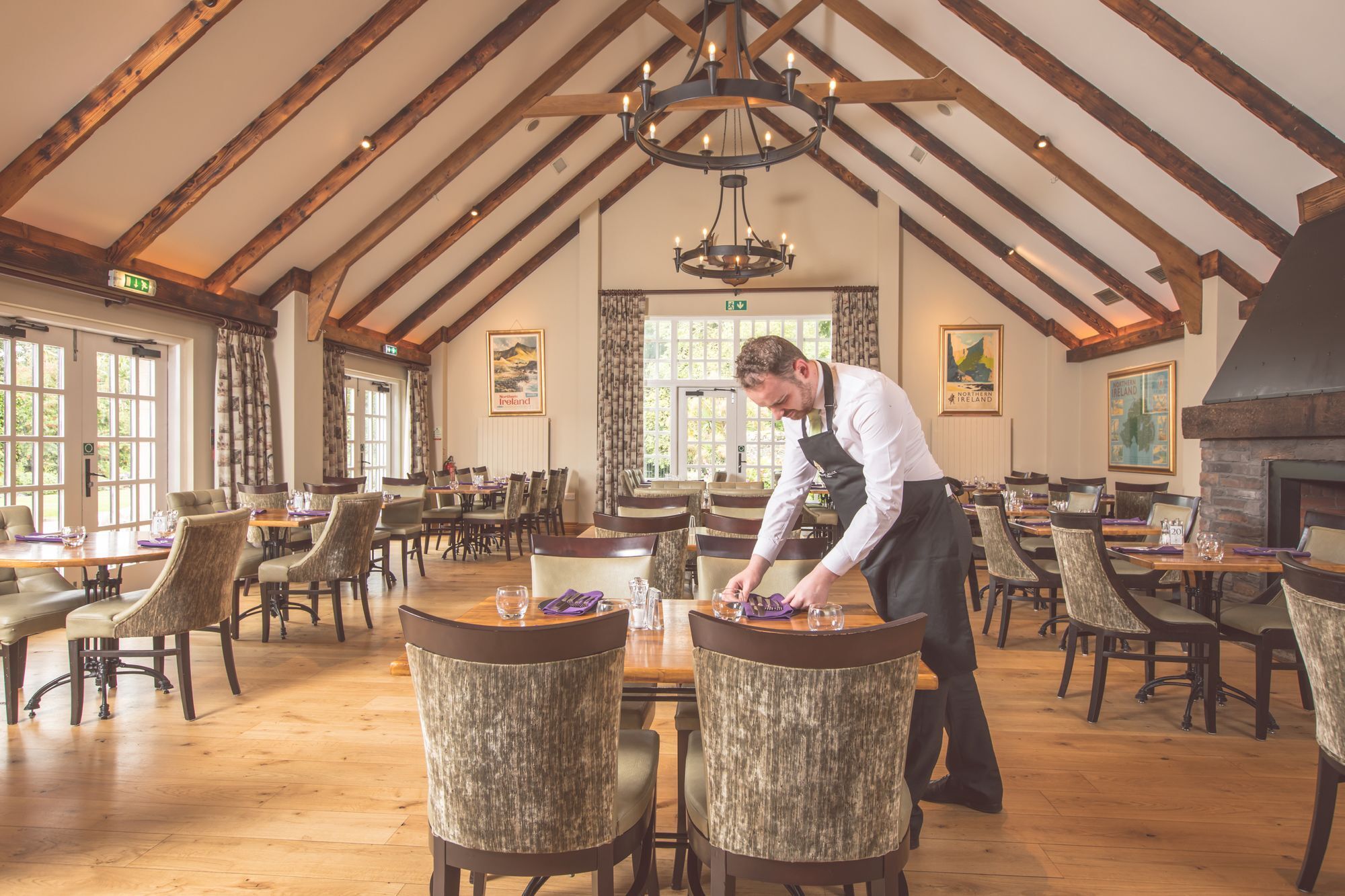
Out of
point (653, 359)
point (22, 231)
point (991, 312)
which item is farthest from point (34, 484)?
point (991, 312)

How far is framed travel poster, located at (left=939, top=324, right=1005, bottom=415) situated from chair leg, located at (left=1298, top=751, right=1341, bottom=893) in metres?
8.83

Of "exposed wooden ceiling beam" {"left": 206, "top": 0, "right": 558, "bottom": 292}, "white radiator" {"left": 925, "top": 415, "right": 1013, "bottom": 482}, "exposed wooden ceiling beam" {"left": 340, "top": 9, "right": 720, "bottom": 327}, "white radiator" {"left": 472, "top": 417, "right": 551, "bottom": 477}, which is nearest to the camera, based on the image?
"exposed wooden ceiling beam" {"left": 206, "top": 0, "right": 558, "bottom": 292}

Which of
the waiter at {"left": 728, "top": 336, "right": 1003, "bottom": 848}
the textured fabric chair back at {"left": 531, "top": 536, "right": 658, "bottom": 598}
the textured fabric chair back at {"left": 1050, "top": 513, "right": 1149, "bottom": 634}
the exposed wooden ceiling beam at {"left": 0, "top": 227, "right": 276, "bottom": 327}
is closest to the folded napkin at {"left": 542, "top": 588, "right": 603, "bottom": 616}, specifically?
the textured fabric chair back at {"left": 531, "top": 536, "right": 658, "bottom": 598}

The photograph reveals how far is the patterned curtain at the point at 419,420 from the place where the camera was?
444 inches

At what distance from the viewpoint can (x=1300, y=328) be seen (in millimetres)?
5047

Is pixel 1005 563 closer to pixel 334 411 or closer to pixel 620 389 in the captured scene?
pixel 620 389

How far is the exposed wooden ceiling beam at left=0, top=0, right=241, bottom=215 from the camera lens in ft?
15.4

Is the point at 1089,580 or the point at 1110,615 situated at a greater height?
the point at 1089,580

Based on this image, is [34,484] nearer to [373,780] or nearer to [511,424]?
[373,780]

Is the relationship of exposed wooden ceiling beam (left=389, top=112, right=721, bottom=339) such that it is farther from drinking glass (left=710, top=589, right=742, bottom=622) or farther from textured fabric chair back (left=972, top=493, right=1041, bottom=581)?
drinking glass (left=710, top=589, right=742, bottom=622)

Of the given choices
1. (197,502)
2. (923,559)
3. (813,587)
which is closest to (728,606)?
(813,587)

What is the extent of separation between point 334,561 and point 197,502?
139 centimetres

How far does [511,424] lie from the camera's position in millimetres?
11664

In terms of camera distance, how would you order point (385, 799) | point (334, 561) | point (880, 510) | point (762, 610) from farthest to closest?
point (334, 561) < point (385, 799) < point (762, 610) < point (880, 510)
